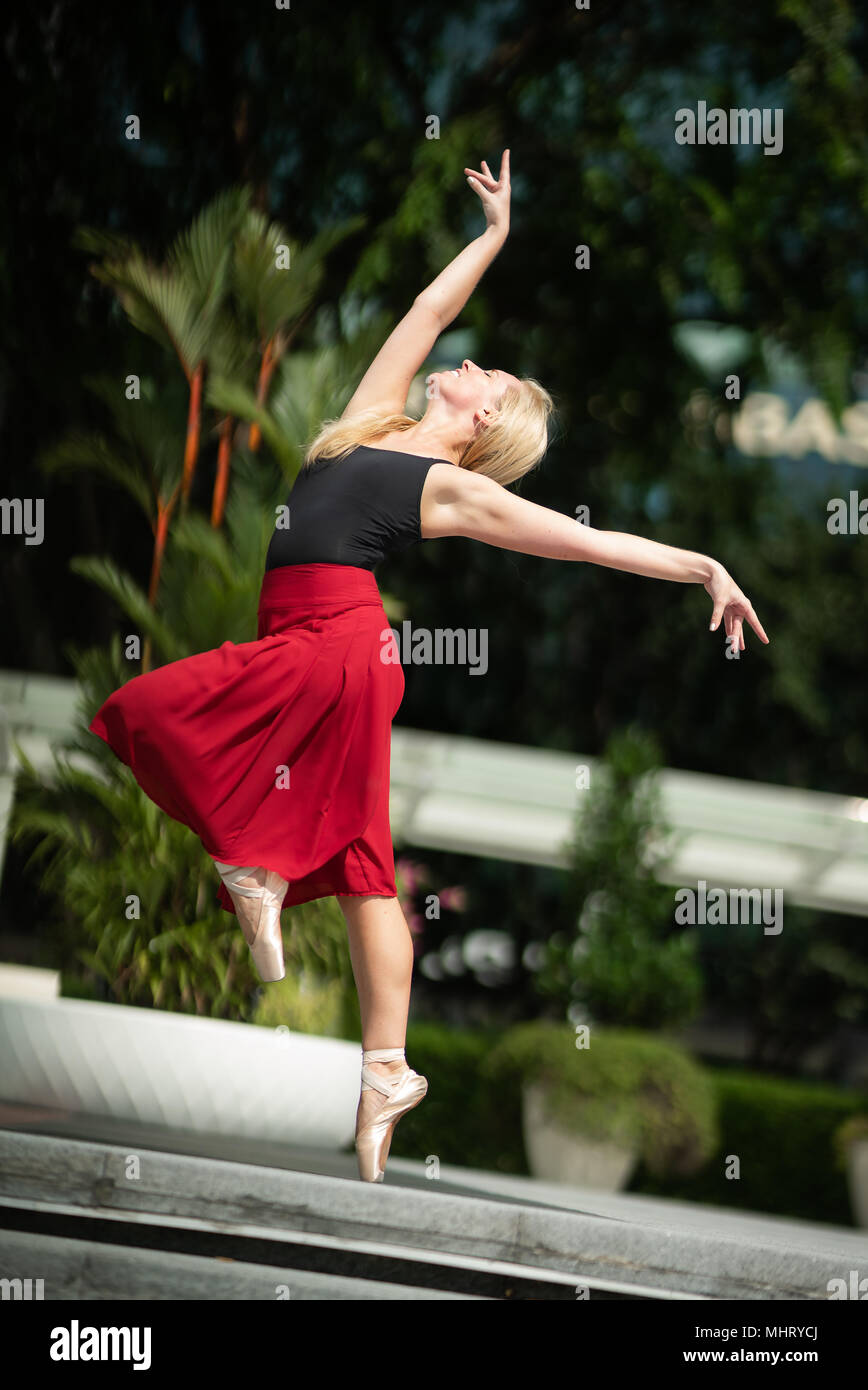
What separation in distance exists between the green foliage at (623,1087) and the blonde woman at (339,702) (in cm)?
528

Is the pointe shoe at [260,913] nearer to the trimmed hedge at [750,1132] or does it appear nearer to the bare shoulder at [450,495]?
the bare shoulder at [450,495]

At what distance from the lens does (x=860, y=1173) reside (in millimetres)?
8352

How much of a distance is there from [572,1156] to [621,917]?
1592mm

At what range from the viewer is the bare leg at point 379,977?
3.04m

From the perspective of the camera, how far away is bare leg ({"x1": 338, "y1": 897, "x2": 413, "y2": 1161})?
9.96ft

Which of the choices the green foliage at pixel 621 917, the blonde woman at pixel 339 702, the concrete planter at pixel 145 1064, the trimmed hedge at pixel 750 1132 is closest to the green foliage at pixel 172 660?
the concrete planter at pixel 145 1064

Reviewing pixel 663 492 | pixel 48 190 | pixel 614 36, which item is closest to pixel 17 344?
pixel 48 190

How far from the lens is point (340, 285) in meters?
7.91

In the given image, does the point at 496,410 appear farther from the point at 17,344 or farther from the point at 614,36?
the point at 614,36

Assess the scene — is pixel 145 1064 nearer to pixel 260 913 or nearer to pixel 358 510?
pixel 260 913

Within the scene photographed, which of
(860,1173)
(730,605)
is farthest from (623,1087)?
(730,605)

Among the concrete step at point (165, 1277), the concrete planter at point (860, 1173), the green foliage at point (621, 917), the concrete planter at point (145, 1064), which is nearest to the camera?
the concrete step at point (165, 1277)

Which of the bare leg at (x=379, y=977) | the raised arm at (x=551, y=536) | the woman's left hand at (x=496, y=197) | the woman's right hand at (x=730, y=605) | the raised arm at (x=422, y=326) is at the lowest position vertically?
the bare leg at (x=379, y=977)
